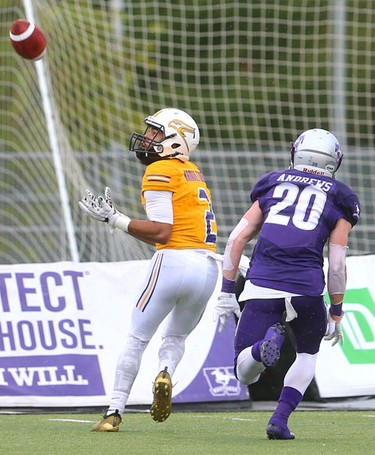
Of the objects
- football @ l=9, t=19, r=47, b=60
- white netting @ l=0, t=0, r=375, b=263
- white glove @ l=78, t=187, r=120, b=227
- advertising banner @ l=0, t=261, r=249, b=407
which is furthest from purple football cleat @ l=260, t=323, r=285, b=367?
white netting @ l=0, t=0, r=375, b=263

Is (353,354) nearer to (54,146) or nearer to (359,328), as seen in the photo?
(359,328)

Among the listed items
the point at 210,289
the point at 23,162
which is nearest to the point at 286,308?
the point at 210,289

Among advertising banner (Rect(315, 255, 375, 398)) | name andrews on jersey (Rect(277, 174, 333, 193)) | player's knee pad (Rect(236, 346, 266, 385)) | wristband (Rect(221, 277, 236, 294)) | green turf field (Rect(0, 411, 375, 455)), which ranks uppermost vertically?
name andrews on jersey (Rect(277, 174, 333, 193))

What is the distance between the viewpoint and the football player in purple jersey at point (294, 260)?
21.6ft

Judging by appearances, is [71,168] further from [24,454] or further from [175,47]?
[24,454]

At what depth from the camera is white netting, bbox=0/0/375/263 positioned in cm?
1341

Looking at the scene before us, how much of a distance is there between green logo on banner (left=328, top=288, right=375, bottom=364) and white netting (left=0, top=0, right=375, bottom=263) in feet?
10.1

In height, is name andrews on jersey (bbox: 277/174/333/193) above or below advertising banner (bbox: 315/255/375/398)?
above

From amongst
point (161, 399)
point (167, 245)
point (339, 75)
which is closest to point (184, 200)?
point (167, 245)

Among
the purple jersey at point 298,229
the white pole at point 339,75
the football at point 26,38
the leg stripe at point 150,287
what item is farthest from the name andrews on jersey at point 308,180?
the white pole at point 339,75

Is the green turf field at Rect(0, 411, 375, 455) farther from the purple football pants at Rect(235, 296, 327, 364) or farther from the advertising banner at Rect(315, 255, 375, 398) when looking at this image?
the purple football pants at Rect(235, 296, 327, 364)

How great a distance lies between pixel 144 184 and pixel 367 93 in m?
7.96

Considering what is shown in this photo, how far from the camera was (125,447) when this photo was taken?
623 centimetres

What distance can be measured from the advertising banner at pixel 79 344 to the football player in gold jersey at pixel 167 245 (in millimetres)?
1788
